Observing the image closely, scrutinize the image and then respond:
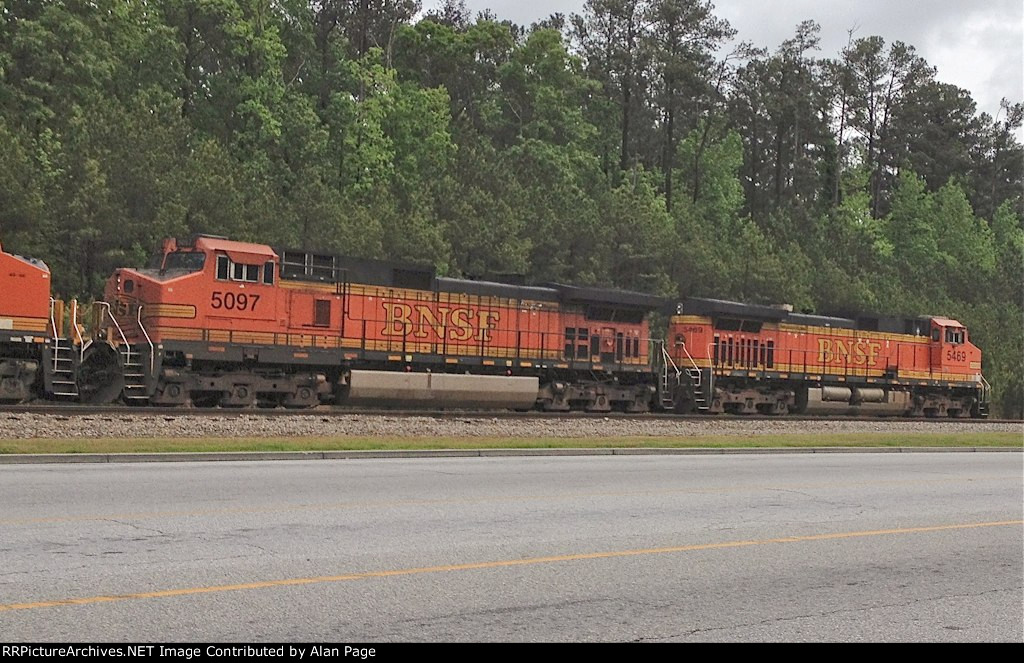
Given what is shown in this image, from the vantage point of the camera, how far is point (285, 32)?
65.2m

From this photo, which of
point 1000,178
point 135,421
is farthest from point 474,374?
point 1000,178

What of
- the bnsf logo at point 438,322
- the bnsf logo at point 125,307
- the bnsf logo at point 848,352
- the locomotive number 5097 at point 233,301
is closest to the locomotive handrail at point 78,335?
the bnsf logo at point 125,307

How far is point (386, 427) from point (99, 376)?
263 inches

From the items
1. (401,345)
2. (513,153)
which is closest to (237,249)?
(401,345)

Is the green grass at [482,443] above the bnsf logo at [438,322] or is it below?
below

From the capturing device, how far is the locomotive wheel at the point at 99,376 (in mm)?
25125

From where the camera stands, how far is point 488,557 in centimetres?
962

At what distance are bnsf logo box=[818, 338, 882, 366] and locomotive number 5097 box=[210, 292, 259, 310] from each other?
2136 cm

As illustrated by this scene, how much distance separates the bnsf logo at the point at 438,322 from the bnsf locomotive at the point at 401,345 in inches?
1.5

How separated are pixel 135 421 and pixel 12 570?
13524 mm

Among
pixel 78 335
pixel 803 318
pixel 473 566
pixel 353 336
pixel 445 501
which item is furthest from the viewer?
pixel 803 318

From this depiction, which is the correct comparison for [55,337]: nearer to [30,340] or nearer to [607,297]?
[30,340]

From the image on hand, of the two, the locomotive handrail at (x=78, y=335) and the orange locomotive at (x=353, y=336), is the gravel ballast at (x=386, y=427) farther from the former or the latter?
the locomotive handrail at (x=78, y=335)

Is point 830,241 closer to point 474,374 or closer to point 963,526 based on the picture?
point 474,374
